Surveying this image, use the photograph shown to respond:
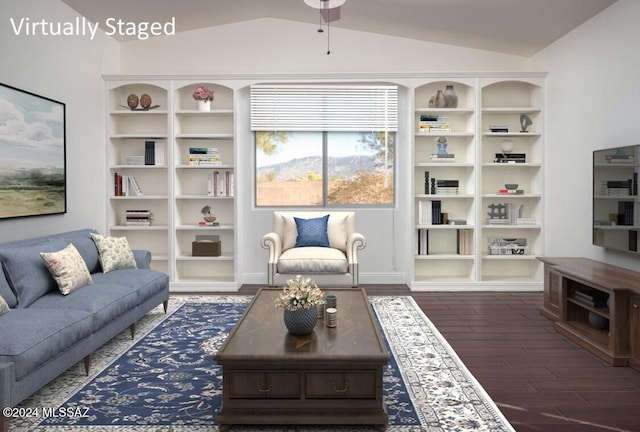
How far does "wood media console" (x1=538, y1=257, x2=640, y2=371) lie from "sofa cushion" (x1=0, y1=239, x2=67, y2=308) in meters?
4.00

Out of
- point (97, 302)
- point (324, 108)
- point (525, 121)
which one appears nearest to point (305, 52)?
point (324, 108)

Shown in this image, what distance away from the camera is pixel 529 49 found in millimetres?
6082

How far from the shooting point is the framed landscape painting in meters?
4.04

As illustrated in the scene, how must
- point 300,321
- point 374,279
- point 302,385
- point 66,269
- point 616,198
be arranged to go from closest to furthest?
point 302,385 → point 300,321 → point 66,269 → point 616,198 → point 374,279

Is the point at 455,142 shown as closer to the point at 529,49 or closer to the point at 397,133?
the point at 397,133

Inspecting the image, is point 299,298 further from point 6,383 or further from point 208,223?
point 208,223

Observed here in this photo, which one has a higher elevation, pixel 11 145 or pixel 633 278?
pixel 11 145

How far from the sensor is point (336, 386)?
2.57 m

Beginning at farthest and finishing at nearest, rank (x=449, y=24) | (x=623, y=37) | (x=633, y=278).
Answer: (x=449, y=24), (x=623, y=37), (x=633, y=278)

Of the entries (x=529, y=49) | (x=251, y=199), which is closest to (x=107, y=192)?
(x=251, y=199)

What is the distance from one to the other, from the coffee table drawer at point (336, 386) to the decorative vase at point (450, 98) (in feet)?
14.5

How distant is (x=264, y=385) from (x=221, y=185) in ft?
12.9

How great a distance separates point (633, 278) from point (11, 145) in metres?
5.02

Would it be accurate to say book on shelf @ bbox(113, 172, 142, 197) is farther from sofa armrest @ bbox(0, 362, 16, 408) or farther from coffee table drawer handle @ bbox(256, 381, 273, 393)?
coffee table drawer handle @ bbox(256, 381, 273, 393)
